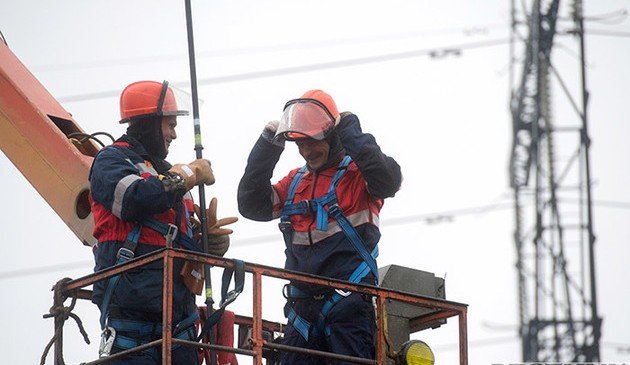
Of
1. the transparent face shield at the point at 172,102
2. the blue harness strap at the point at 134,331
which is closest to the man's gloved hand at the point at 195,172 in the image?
the transparent face shield at the point at 172,102

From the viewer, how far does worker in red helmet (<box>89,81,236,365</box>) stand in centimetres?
1127

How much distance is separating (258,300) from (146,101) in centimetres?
182

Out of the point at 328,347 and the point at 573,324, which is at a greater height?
the point at 573,324

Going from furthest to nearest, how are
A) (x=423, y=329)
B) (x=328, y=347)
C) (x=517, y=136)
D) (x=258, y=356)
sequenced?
1. (x=517, y=136)
2. (x=423, y=329)
3. (x=328, y=347)
4. (x=258, y=356)

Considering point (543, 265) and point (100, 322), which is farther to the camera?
point (543, 265)

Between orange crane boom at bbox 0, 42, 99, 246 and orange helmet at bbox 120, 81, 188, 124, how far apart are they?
1309 millimetres

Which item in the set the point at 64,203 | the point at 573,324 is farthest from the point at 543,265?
the point at 64,203

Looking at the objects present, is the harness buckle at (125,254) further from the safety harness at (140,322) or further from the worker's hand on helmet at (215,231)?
the worker's hand on helmet at (215,231)

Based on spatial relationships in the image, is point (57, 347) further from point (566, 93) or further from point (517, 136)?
point (517, 136)

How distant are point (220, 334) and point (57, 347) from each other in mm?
1127

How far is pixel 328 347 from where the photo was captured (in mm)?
11695

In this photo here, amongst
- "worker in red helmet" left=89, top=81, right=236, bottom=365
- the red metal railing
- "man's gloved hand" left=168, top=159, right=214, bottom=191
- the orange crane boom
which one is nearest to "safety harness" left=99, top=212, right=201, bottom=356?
"worker in red helmet" left=89, top=81, right=236, bottom=365

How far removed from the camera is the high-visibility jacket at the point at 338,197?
11734mm

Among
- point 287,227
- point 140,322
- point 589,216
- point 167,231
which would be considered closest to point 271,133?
point 287,227
